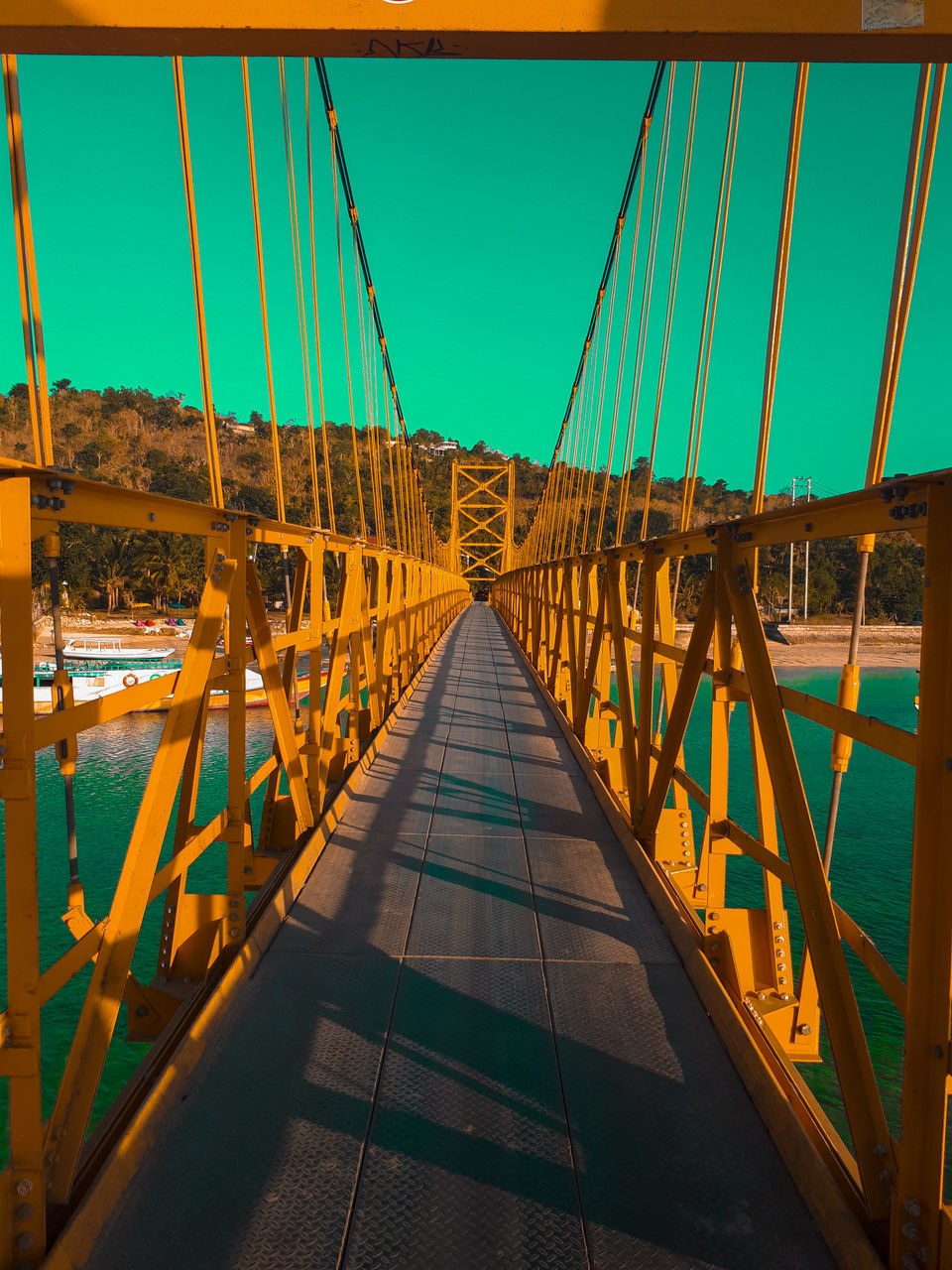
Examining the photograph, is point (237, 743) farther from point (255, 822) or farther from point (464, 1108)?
point (255, 822)

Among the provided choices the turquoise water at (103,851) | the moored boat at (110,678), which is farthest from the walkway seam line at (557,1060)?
the moored boat at (110,678)

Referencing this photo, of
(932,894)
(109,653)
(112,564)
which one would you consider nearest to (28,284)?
(932,894)

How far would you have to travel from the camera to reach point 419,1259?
1.13 meters

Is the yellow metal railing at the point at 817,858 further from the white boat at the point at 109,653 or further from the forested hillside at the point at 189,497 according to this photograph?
the white boat at the point at 109,653

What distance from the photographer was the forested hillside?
98.7 ft

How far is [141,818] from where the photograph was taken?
1353 mm

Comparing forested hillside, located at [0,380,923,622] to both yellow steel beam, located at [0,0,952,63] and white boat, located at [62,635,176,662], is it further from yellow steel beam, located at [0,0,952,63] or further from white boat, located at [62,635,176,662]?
yellow steel beam, located at [0,0,952,63]

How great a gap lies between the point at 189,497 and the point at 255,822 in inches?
814

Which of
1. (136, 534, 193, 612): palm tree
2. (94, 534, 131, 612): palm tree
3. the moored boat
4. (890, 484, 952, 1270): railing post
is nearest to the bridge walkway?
(890, 484, 952, 1270): railing post

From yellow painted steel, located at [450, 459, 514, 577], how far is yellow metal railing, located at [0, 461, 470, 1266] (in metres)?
28.1

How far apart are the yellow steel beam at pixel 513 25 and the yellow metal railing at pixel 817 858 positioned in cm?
89

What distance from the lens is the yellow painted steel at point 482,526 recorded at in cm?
3638

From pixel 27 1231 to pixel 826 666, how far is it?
128ft

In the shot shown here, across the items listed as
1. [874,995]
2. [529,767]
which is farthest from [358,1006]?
[874,995]
